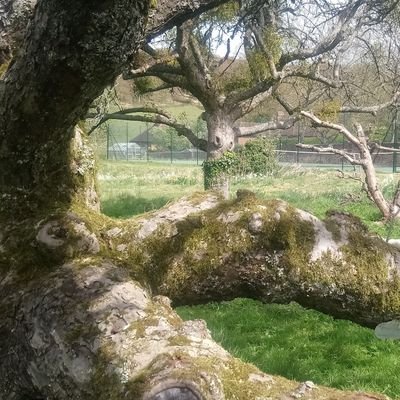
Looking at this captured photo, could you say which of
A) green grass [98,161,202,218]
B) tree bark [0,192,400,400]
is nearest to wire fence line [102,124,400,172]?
green grass [98,161,202,218]

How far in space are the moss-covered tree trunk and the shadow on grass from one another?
11.2 m

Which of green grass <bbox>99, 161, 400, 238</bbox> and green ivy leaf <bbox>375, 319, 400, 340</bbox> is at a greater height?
green ivy leaf <bbox>375, 319, 400, 340</bbox>

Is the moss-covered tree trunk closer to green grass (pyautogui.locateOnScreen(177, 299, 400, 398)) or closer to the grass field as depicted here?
the grass field

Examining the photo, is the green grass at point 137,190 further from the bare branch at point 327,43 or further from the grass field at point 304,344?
the grass field at point 304,344

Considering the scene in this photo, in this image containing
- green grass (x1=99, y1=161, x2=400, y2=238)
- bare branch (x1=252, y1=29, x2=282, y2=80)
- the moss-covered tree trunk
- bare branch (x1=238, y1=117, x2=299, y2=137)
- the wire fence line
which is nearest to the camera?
the moss-covered tree trunk

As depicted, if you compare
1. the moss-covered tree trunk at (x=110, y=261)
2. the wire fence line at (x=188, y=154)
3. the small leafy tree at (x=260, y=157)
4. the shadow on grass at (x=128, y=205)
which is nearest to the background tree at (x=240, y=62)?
the shadow on grass at (x=128, y=205)

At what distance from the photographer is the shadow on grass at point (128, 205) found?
47.0 feet

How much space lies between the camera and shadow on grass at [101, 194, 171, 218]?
1433 cm

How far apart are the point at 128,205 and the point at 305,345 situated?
10116 millimetres

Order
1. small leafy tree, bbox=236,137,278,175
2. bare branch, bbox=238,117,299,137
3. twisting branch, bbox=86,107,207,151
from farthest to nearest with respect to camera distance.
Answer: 1. small leafy tree, bbox=236,137,278,175
2. bare branch, bbox=238,117,299,137
3. twisting branch, bbox=86,107,207,151

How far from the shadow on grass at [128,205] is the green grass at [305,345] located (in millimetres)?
6955

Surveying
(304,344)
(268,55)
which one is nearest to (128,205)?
(268,55)

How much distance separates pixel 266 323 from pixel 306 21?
10565 millimetres

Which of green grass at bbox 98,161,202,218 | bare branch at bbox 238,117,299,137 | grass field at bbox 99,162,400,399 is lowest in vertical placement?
grass field at bbox 99,162,400,399
